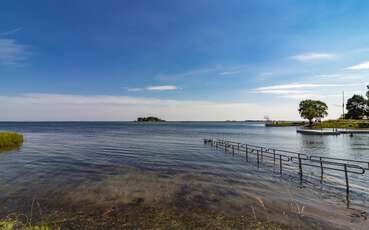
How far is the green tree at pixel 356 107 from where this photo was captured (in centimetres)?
13850

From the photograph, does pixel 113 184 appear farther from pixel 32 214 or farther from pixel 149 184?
pixel 32 214

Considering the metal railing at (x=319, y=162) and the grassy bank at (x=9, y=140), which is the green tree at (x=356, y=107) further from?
the grassy bank at (x=9, y=140)

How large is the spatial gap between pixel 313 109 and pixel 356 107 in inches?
1773

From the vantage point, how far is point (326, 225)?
1104cm

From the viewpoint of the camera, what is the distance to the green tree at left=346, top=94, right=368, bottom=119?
138 meters

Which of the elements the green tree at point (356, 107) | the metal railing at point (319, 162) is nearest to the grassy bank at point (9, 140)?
the metal railing at point (319, 162)

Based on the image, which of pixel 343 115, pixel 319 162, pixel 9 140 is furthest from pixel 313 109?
pixel 9 140

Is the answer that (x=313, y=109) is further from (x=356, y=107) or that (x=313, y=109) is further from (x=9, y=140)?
(x=9, y=140)

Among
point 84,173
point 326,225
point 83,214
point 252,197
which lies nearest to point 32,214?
point 83,214

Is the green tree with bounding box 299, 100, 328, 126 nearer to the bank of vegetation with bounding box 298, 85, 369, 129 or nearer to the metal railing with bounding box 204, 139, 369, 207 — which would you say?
the bank of vegetation with bounding box 298, 85, 369, 129

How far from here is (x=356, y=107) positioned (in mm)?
141500

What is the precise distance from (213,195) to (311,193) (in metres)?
7.27

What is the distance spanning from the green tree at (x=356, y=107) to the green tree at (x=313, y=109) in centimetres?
3582

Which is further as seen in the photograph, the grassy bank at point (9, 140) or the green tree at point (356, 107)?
the green tree at point (356, 107)
